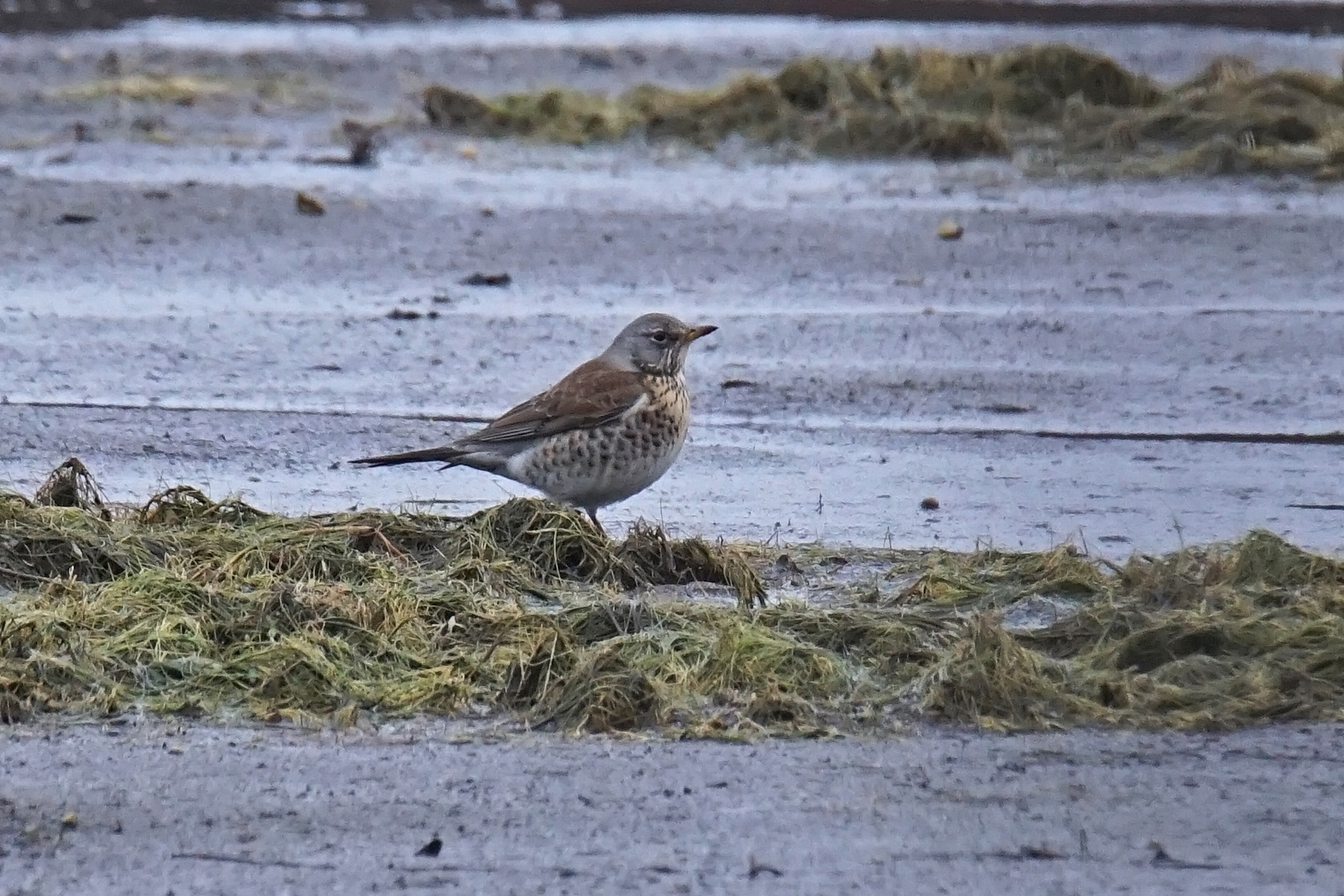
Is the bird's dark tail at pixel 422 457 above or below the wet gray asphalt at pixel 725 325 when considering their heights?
above

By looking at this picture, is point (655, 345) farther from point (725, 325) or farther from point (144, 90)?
point (144, 90)

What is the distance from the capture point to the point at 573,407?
9.16 metres

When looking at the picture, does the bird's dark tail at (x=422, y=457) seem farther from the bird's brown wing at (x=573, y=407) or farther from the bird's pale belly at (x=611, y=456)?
the bird's pale belly at (x=611, y=456)

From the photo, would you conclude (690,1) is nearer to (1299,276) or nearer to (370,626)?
(1299,276)

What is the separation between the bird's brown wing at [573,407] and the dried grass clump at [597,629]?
751mm

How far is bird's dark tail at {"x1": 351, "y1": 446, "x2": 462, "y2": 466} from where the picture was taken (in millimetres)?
9336

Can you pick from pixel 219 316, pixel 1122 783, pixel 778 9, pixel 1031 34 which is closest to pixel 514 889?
pixel 1122 783

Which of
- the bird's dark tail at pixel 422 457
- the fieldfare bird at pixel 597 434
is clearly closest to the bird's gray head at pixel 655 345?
the fieldfare bird at pixel 597 434

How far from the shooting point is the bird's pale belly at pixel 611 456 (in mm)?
8961

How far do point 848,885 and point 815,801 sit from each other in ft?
1.76

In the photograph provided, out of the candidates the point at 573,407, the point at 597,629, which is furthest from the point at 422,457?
the point at 597,629

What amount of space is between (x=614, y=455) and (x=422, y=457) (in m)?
0.83

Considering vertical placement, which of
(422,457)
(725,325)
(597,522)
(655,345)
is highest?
(655,345)

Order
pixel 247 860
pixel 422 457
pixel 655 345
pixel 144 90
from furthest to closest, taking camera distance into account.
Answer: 1. pixel 144 90
2. pixel 655 345
3. pixel 422 457
4. pixel 247 860
